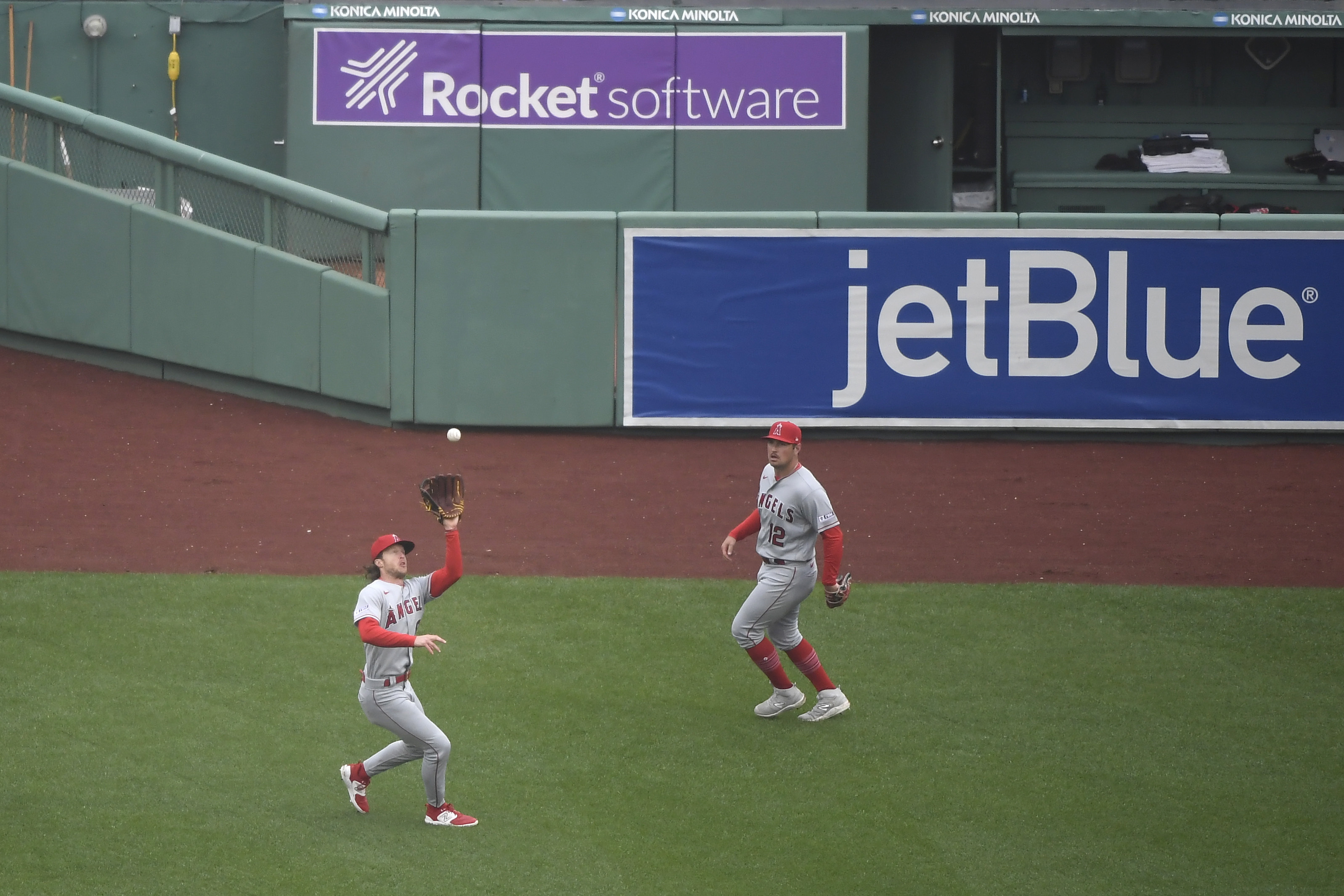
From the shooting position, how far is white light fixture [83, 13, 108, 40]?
18.9 meters

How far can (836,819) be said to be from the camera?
7332 mm

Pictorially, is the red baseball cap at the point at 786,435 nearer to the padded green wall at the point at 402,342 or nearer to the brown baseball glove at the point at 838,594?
the brown baseball glove at the point at 838,594

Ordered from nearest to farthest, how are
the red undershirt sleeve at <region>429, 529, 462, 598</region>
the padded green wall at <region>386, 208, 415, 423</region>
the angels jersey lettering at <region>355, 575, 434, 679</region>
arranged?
the angels jersey lettering at <region>355, 575, 434, 679</region> < the red undershirt sleeve at <region>429, 529, 462, 598</region> < the padded green wall at <region>386, 208, 415, 423</region>

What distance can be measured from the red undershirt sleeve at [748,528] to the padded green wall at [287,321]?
6.72 meters

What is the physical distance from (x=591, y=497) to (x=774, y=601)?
4747mm

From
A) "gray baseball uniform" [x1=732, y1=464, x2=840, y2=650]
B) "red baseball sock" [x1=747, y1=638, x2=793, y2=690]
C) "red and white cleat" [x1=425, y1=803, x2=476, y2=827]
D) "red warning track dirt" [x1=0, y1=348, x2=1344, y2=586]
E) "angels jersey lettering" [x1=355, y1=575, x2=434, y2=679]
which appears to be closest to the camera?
"angels jersey lettering" [x1=355, y1=575, x2=434, y2=679]

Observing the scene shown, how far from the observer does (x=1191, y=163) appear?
20078 millimetres

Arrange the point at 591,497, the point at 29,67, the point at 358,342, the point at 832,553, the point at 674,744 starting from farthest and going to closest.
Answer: the point at 29,67 → the point at 358,342 → the point at 591,497 → the point at 674,744 → the point at 832,553

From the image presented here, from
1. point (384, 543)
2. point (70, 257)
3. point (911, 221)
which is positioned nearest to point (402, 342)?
point (70, 257)

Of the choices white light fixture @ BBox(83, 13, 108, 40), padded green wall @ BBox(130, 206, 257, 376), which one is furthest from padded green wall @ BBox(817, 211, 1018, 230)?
white light fixture @ BBox(83, 13, 108, 40)

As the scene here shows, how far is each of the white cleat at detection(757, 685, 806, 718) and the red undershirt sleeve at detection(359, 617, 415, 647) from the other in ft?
9.05

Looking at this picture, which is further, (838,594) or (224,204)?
(224,204)

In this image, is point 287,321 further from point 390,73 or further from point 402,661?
point 402,661

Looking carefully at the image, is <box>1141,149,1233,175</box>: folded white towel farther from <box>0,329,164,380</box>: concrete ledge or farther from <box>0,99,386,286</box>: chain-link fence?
<box>0,329,164,380</box>: concrete ledge
